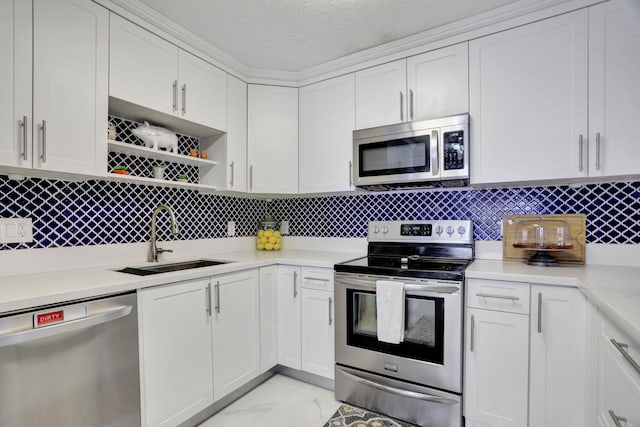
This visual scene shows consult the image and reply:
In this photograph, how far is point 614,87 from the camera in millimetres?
1623

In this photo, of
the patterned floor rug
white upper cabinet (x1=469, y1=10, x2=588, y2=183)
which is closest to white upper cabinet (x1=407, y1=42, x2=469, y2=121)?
white upper cabinet (x1=469, y1=10, x2=588, y2=183)

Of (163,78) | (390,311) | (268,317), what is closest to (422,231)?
(390,311)

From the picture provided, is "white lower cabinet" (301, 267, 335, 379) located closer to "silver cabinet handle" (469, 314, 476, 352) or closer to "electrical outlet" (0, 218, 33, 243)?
"silver cabinet handle" (469, 314, 476, 352)

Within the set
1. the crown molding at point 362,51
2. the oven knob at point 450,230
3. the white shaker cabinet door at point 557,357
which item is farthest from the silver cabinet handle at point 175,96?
the white shaker cabinet door at point 557,357

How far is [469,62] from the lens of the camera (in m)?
1.97

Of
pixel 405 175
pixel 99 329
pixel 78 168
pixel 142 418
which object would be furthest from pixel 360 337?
pixel 78 168

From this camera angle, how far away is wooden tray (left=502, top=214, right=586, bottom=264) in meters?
1.92

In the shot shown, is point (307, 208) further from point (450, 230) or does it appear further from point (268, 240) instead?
point (450, 230)

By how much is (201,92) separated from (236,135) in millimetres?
405

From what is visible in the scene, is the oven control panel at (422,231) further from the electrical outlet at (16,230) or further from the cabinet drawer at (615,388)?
the electrical outlet at (16,230)

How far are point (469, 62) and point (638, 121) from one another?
2.99 feet

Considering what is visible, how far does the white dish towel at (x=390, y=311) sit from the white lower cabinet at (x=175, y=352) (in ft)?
3.32

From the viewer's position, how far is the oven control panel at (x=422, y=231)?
2.19m

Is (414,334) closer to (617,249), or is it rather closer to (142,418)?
(617,249)
